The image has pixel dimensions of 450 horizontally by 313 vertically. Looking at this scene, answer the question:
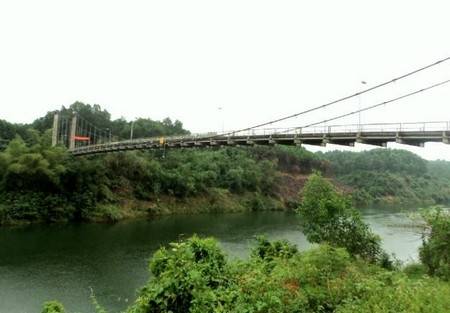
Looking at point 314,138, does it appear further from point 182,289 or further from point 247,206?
point 247,206

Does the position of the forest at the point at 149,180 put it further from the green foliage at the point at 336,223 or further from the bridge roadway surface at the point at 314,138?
the green foliage at the point at 336,223

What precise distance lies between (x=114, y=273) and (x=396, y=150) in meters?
96.7

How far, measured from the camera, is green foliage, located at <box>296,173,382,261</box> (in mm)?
16203

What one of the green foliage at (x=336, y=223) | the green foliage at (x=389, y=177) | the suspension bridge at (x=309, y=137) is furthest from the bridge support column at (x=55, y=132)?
the green foliage at (x=389, y=177)

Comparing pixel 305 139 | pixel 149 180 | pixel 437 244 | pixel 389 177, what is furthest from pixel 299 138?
pixel 389 177

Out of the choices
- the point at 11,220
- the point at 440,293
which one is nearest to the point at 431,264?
the point at 440,293

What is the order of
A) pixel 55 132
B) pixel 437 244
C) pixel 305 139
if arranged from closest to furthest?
pixel 437 244
pixel 305 139
pixel 55 132

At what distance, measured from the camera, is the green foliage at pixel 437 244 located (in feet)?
38.2

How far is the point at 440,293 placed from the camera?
239 inches

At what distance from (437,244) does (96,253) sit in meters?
17.6

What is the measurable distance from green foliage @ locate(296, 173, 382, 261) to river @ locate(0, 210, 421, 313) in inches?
97.9

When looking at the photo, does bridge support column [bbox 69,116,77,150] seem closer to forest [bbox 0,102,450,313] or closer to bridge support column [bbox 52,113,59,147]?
bridge support column [bbox 52,113,59,147]

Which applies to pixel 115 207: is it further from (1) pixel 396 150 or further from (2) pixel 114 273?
(1) pixel 396 150

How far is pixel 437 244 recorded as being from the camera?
12.2 metres
